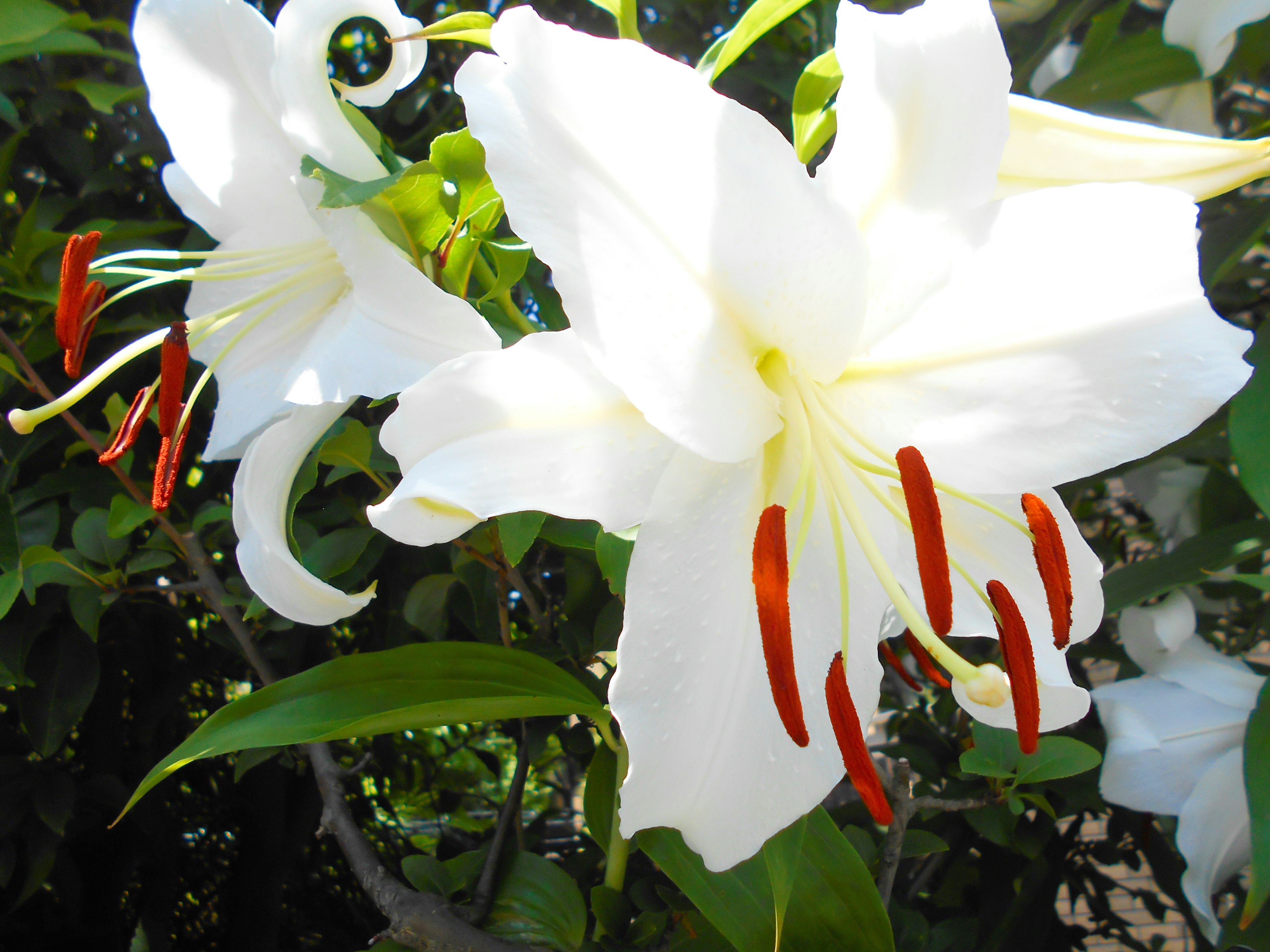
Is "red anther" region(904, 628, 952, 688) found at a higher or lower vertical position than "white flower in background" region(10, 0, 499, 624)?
lower

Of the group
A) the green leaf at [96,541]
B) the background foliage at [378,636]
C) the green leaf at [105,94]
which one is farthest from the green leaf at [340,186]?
the green leaf at [105,94]

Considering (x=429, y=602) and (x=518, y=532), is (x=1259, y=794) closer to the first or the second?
(x=518, y=532)

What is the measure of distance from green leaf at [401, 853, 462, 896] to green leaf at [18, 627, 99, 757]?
469 millimetres

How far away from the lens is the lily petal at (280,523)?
446 millimetres

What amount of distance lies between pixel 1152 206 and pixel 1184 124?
0.84m

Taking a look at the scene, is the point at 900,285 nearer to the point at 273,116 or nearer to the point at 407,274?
the point at 407,274

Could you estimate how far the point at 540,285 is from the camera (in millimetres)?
748

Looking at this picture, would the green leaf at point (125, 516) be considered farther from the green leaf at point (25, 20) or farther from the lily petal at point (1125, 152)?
the lily petal at point (1125, 152)

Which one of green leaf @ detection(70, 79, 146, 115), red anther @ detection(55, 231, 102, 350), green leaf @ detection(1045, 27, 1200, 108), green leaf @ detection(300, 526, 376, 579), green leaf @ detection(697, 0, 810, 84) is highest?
green leaf @ detection(697, 0, 810, 84)

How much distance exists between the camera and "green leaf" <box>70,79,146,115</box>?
2.89ft

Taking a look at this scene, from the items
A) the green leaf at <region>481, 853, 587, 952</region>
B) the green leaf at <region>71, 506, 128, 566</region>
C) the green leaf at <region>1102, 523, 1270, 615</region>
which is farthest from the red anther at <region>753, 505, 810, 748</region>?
the green leaf at <region>71, 506, 128, 566</region>

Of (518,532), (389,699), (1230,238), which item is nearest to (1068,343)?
(518,532)

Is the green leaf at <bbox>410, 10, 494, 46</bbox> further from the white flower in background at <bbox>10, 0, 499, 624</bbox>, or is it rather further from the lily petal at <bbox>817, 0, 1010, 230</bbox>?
the lily petal at <bbox>817, 0, 1010, 230</bbox>

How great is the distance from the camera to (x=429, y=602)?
2.60ft
